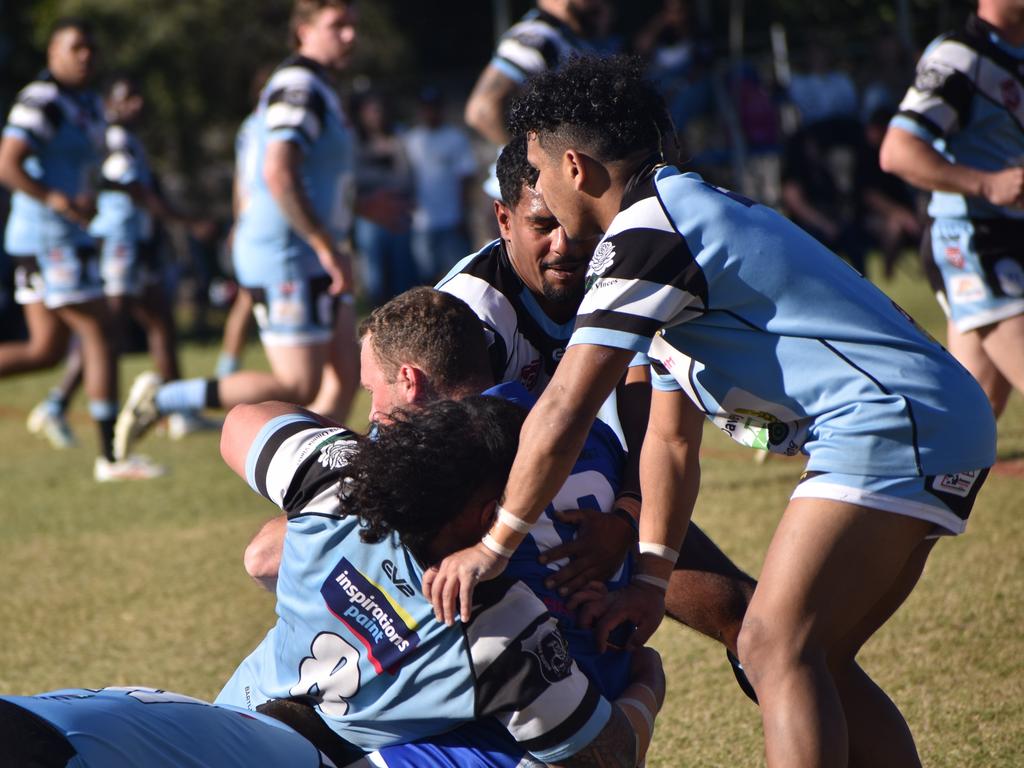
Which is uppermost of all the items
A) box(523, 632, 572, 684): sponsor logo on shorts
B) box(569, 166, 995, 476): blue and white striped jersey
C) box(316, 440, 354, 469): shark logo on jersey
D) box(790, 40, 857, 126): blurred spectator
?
box(569, 166, 995, 476): blue and white striped jersey

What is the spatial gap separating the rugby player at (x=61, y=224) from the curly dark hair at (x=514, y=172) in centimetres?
441

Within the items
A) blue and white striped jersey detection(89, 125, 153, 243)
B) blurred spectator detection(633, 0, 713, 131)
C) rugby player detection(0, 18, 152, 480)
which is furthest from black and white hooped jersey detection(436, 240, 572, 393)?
blurred spectator detection(633, 0, 713, 131)

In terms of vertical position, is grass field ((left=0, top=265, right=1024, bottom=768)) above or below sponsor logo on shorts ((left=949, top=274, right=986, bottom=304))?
below

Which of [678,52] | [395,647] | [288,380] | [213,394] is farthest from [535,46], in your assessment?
[678,52]

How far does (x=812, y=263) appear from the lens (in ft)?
7.47

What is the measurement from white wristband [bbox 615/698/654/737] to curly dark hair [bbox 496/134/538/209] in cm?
116

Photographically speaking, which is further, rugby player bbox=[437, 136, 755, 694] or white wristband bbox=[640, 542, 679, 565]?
rugby player bbox=[437, 136, 755, 694]

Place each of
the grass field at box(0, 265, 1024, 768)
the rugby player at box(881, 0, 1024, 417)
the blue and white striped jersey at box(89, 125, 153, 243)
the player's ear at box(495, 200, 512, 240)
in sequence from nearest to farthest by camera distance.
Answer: the player's ear at box(495, 200, 512, 240) → the grass field at box(0, 265, 1024, 768) → the rugby player at box(881, 0, 1024, 417) → the blue and white striped jersey at box(89, 125, 153, 243)

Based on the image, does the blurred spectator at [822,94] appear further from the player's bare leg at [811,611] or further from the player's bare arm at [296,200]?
the player's bare leg at [811,611]

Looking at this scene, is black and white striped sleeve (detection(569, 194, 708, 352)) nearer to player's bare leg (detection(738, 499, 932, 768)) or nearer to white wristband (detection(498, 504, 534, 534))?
white wristband (detection(498, 504, 534, 534))

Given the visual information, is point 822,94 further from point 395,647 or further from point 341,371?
point 395,647

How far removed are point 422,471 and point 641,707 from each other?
658mm

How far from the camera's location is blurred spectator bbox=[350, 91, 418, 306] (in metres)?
13.9

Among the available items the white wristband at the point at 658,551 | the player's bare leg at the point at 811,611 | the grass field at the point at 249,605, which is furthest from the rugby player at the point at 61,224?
the player's bare leg at the point at 811,611
